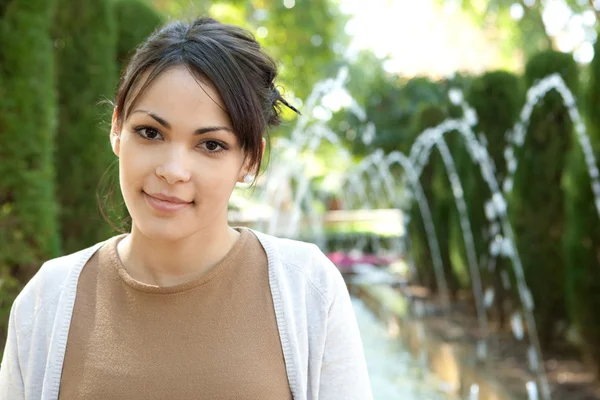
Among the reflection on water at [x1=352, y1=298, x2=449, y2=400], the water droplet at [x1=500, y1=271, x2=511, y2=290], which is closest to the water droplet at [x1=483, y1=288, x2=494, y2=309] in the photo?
the water droplet at [x1=500, y1=271, x2=511, y2=290]

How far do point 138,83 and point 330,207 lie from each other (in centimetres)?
3061

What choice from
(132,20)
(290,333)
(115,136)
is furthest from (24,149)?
(132,20)

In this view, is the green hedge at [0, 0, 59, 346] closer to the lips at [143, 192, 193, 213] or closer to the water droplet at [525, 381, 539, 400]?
the lips at [143, 192, 193, 213]

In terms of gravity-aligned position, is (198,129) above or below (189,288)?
above

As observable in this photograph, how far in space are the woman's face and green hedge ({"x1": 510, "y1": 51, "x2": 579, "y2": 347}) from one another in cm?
515

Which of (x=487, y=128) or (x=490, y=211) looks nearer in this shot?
(x=490, y=211)

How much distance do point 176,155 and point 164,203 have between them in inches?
3.5

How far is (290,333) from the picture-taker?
131 centimetres

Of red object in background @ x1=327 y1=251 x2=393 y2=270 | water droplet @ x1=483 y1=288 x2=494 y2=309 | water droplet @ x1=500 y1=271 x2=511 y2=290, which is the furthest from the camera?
red object in background @ x1=327 y1=251 x2=393 y2=270

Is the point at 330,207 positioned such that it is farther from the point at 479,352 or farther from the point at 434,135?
the point at 479,352

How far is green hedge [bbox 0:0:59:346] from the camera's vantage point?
11.2 feet

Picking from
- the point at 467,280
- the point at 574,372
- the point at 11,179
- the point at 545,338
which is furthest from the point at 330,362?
the point at 467,280

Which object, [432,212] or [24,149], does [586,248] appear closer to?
[24,149]

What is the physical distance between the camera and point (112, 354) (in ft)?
4.24
